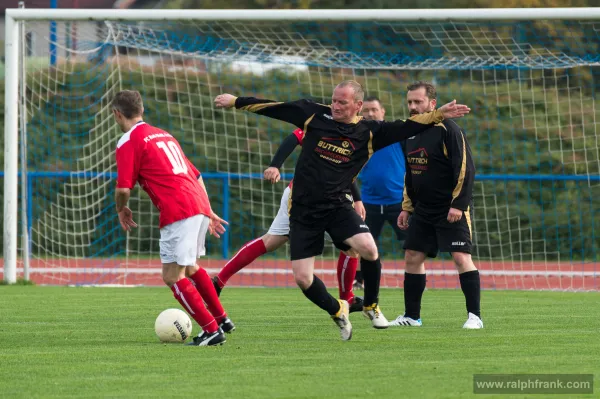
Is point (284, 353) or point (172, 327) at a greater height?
point (172, 327)

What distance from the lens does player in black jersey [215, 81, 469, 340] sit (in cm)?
752

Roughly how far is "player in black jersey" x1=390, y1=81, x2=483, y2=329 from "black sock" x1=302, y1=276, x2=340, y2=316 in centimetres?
131

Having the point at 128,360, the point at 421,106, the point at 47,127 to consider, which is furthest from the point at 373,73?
the point at 128,360

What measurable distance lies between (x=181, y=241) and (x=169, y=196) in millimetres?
314

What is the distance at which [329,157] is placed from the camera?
755 cm

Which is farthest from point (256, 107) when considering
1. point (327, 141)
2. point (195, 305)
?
point (195, 305)

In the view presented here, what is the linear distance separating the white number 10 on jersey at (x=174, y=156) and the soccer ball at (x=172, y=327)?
0.98 m

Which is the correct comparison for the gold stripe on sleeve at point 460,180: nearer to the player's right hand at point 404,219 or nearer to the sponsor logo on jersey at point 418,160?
the sponsor logo on jersey at point 418,160

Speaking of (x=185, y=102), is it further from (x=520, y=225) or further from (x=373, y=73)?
(x=520, y=225)

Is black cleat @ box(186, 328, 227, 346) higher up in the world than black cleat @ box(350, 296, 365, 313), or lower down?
lower down

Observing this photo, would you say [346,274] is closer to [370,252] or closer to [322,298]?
→ [370,252]

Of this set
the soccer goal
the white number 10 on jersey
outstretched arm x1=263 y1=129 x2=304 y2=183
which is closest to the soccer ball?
the white number 10 on jersey

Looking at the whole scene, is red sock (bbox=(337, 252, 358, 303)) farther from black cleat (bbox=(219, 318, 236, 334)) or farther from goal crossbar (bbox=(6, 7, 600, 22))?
goal crossbar (bbox=(6, 7, 600, 22))

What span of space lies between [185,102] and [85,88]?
1.64 meters
